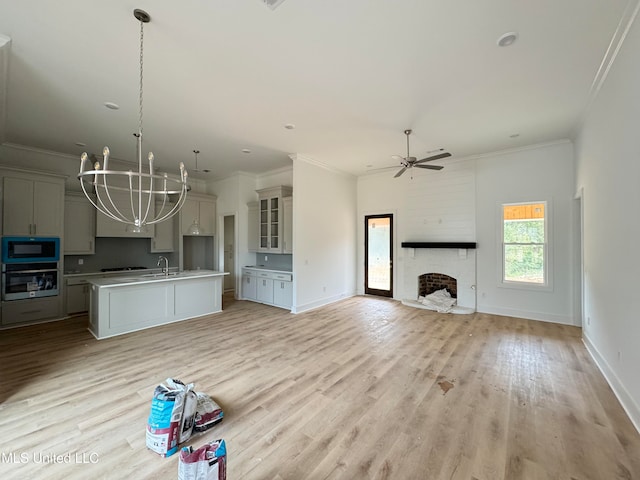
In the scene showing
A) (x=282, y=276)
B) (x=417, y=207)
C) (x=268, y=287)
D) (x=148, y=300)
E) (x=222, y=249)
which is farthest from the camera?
(x=222, y=249)

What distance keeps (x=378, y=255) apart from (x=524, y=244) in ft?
10.4

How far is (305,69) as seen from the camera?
114 inches

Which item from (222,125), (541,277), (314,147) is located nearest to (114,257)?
(222,125)

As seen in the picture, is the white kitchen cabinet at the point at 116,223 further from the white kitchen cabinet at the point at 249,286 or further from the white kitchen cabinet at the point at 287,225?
the white kitchen cabinet at the point at 287,225

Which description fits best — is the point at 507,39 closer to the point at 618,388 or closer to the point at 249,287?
the point at 618,388

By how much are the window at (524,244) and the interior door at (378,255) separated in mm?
2481

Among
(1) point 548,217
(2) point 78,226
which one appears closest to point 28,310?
(2) point 78,226

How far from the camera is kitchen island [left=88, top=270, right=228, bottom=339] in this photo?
4301 mm

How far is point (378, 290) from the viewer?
735cm

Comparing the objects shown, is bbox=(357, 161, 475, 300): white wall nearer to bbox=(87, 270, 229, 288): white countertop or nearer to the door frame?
the door frame

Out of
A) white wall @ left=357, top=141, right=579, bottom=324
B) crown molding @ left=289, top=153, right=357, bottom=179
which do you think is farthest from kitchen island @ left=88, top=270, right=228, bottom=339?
white wall @ left=357, top=141, right=579, bottom=324

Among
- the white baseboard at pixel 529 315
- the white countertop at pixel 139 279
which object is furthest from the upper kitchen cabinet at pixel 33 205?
the white baseboard at pixel 529 315

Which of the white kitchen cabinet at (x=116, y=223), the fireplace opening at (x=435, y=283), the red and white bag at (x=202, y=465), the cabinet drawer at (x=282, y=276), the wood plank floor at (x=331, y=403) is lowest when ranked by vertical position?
the wood plank floor at (x=331, y=403)

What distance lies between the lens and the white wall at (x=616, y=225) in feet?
7.52
